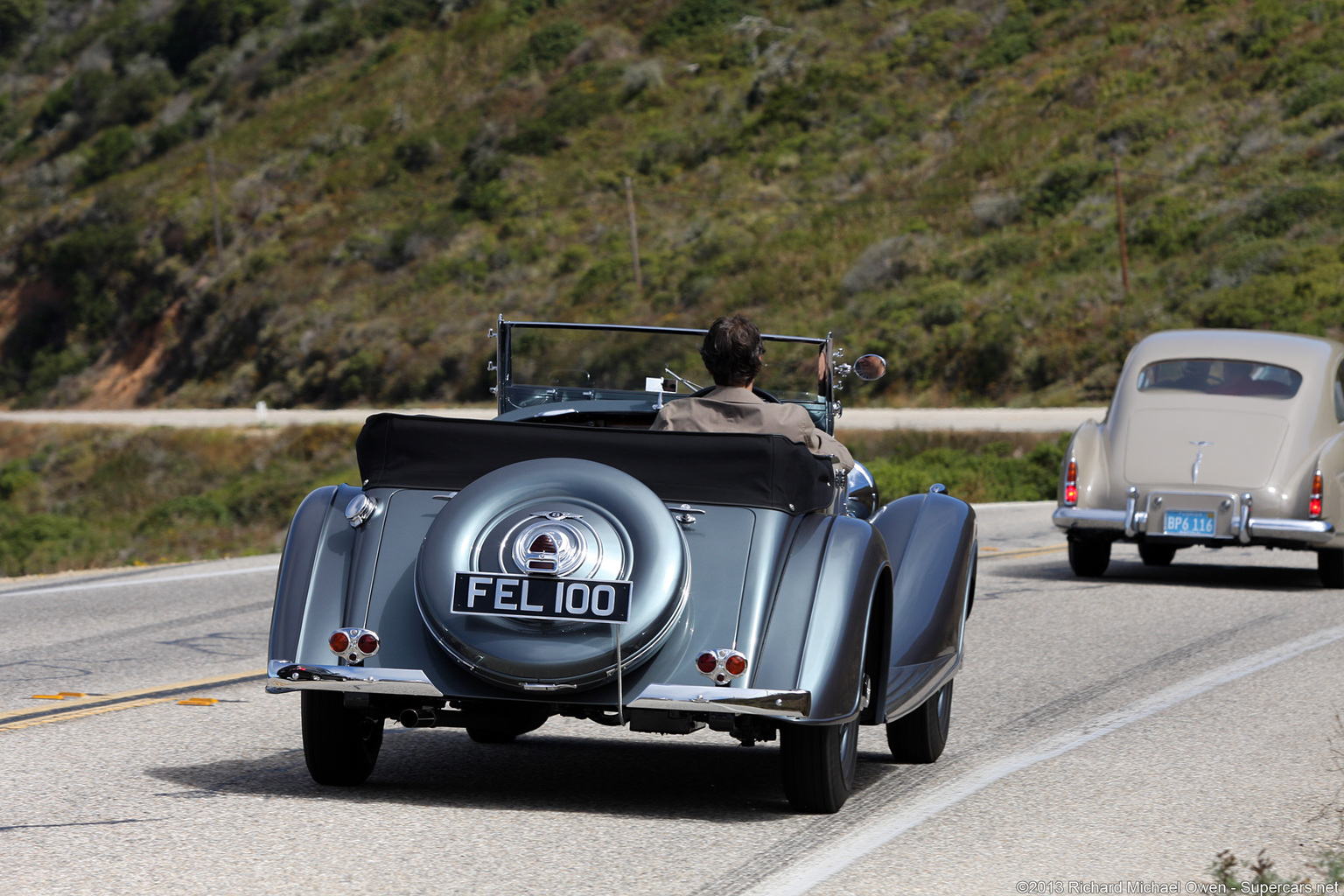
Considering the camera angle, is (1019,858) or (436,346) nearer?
(1019,858)

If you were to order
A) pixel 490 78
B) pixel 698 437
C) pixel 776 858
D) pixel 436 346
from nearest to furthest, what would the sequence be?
1. pixel 776 858
2. pixel 698 437
3. pixel 436 346
4. pixel 490 78

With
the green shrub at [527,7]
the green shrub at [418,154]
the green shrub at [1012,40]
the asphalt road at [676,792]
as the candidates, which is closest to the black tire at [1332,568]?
the asphalt road at [676,792]

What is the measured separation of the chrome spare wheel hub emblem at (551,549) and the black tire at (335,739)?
0.86 m

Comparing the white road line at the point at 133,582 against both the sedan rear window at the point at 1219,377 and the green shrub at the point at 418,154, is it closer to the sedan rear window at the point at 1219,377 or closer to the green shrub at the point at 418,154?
the sedan rear window at the point at 1219,377

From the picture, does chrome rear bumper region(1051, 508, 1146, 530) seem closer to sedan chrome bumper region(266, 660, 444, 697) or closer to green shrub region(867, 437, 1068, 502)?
sedan chrome bumper region(266, 660, 444, 697)

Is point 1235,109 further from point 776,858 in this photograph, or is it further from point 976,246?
point 776,858

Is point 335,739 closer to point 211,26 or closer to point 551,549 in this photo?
point 551,549

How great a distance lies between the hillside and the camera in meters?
40.3

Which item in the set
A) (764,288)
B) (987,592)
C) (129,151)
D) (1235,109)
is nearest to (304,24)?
(129,151)

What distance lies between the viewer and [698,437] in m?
5.34

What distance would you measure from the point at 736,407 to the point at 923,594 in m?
1.02

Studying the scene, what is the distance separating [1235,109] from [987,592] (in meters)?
37.2

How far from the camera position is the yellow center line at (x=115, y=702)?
718 centimetres

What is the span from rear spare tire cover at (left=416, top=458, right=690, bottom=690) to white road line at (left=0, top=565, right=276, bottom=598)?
8366 millimetres
